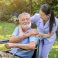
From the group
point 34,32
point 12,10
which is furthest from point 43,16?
point 12,10

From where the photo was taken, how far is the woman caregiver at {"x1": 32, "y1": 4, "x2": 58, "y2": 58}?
279 cm

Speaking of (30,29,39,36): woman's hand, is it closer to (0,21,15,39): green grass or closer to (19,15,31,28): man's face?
(19,15,31,28): man's face

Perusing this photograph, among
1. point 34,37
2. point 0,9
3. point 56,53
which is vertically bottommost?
point 56,53

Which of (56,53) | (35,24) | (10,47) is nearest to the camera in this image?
(10,47)

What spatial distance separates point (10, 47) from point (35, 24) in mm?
311

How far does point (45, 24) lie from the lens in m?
2.82

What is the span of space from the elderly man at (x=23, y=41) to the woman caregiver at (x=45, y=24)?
127 millimetres

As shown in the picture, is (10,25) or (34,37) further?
(10,25)

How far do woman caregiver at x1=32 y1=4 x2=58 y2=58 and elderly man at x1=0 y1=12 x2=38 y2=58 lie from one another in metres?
0.13

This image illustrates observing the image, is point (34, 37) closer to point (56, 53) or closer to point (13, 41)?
point (13, 41)

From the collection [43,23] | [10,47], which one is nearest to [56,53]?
[43,23]

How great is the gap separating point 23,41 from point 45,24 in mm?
258

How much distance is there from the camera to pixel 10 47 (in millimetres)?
2627

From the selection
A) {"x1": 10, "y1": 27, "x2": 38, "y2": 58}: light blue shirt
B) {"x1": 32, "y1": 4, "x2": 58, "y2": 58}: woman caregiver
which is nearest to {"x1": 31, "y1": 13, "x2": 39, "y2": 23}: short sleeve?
{"x1": 32, "y1": 4, "x2": 58, "y2": 58}: woman caregiver
